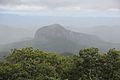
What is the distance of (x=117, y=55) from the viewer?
42.5m

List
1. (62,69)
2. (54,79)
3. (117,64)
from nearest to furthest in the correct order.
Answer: (54,79), (117,64), (62,69)

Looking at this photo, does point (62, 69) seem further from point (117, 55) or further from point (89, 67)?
point (117, 55)

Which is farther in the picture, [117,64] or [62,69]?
Answer: [62,69]

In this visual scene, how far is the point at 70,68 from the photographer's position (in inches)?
1694

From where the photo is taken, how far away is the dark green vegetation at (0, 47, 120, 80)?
1553 inches

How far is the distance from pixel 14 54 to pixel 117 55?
52.1ft

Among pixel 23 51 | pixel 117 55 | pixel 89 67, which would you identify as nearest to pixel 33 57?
pixel 23 51

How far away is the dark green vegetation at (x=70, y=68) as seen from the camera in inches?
1553

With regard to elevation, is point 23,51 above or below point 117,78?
above

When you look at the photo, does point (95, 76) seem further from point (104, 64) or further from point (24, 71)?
point (24, 71)

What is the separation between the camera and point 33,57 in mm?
45125

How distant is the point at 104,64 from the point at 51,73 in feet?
25.9

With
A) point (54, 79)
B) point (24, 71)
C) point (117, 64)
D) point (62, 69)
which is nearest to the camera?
point (54, 79)

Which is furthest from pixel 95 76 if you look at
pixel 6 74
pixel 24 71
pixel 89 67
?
pixel 6 74
